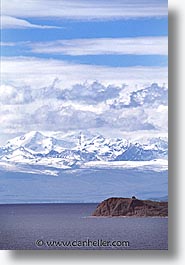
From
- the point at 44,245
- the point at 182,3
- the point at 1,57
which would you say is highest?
the point at 182,3

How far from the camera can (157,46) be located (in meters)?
2.76

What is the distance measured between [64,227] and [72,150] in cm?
34

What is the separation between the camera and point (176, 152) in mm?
2736

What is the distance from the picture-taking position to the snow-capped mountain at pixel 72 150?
2.75 m

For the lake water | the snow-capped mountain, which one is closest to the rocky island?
the lake water

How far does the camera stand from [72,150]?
2785mm

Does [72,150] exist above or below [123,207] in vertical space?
above

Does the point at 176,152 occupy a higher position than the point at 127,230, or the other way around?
the point at 176,152

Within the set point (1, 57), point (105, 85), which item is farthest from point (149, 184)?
point (1, 57)

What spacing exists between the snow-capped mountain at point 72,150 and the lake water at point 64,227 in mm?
206

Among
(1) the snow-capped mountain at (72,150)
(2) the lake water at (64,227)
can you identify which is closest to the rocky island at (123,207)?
(2) the lake water at (64,227)

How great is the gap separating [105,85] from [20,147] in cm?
47

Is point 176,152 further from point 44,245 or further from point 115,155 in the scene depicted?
point 44,245

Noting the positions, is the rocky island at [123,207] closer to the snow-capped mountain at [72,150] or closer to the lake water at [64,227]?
the lake water at [64,227]
